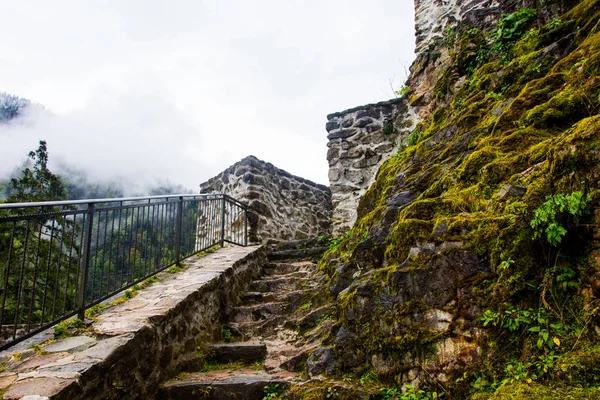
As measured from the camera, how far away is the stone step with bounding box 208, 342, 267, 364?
3.27m

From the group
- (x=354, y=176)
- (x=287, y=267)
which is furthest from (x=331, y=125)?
(x=287, y=267)

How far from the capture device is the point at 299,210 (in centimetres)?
777

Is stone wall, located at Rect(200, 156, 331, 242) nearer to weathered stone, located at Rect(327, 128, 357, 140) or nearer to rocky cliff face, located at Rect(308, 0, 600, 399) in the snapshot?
weathered stone, located at Rect(327, 128, 357, 140)

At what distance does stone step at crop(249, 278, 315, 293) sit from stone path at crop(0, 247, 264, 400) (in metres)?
0.89

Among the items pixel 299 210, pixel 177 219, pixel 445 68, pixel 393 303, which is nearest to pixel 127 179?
pixel 299 210

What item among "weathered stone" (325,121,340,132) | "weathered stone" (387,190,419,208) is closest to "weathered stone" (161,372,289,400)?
"weathered stone" (387,190,419,208)

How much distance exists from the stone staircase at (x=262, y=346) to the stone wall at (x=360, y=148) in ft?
5.18

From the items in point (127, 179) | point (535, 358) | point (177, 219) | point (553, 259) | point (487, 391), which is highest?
point (127, 179)

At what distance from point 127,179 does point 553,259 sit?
21.1 metres

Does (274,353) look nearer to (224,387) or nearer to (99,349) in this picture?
(224,387)

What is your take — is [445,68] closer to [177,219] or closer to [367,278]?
[367,278]

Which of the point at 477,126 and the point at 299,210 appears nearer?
the point at 477,126

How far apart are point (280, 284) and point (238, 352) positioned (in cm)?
141

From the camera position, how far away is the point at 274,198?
7.25 m
